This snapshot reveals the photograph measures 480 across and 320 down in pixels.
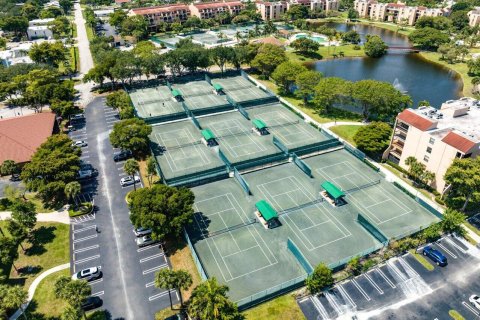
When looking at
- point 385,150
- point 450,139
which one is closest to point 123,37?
point 385,150

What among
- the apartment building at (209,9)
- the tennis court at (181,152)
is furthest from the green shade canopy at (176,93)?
the apartment building at (209,9)

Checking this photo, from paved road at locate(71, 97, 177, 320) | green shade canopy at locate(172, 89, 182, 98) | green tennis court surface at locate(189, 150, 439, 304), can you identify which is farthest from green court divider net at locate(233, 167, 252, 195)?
green shade canopy at locate(172, 89, 182, 98)

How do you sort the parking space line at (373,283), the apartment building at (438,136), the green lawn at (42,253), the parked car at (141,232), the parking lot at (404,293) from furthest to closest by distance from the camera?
the apartment building at (438,136), the parked car at (141,232), the green lawn at (42,253), the parking space line at (373,283), the parking lot at (404,293)

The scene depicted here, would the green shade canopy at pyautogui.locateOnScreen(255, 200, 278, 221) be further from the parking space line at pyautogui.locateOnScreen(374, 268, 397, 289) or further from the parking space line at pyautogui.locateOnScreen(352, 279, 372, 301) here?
the parking space line at pyautogui.locateOnScreen(374, 268, 397, 289)

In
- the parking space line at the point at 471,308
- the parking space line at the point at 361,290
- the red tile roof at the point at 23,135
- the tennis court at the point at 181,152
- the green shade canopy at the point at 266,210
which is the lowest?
the parking space line at the point at 471,308

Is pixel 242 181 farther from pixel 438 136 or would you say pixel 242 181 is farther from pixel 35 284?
pixel 438 136

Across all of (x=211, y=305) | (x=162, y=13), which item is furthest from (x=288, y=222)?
(x=162, y=13)

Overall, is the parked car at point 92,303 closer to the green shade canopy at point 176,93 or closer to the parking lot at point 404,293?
the parking lot at point 404,293
